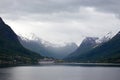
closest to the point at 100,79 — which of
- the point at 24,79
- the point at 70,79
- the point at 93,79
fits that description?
the point at 93,79

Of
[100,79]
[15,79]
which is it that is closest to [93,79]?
[100,79]

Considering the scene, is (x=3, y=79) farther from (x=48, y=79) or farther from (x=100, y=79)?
(x=100, y=79)

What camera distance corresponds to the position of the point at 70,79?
149125 mm

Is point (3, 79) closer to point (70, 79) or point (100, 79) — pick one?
point (70, 79)

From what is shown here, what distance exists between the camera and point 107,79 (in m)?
146

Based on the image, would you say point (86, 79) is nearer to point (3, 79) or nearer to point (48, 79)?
point (48, 79)

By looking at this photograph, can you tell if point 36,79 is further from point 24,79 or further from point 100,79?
point 100,79

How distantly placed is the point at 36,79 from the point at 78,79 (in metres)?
19.4

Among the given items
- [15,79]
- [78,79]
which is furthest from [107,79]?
[15,79]

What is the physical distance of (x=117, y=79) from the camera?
143375 millimetres

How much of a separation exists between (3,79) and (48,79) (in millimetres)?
20570

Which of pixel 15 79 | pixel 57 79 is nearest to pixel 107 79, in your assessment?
pixel 57 79

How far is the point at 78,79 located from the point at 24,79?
24.9 metres

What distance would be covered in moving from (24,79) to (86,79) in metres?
28.5
